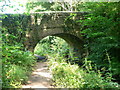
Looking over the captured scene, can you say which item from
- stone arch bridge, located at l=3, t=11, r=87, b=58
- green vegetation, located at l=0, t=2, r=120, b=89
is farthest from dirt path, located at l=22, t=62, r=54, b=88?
stone arch bridge, located at l=3, t=11, r=87, b=58

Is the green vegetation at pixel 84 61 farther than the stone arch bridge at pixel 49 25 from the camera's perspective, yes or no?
No

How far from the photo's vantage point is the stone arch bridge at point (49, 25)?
6.68 meters

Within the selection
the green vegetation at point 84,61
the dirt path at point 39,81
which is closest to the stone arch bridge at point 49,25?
the green vegetation at point 84,61

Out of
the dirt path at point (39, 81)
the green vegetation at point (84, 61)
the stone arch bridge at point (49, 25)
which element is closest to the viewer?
the green vegetation at point (84, 61)

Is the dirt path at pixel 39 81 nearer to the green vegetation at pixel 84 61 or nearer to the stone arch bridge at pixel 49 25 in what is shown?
the green vegetation at pixel 84 61

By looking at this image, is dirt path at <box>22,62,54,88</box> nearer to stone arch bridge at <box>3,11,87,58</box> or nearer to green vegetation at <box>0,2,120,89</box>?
green vegetation at <box>0,2,120,89</box>

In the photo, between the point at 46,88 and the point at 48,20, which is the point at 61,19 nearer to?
the point at 48,20

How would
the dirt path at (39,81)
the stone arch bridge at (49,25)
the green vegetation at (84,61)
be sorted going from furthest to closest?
the stone arch bridge at (49,25)
the dirt path at (39,81)
the green vegetation at (84,61)

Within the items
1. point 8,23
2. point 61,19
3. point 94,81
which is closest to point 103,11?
point 61,19

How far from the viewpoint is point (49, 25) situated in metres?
6.94

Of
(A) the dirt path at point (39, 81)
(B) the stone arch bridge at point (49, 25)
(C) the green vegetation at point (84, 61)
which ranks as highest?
(B) the stone arch bridge at point (49, 25)

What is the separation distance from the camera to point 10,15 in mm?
6152

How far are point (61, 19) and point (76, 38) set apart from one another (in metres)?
1.50

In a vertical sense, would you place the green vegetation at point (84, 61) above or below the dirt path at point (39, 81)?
above
